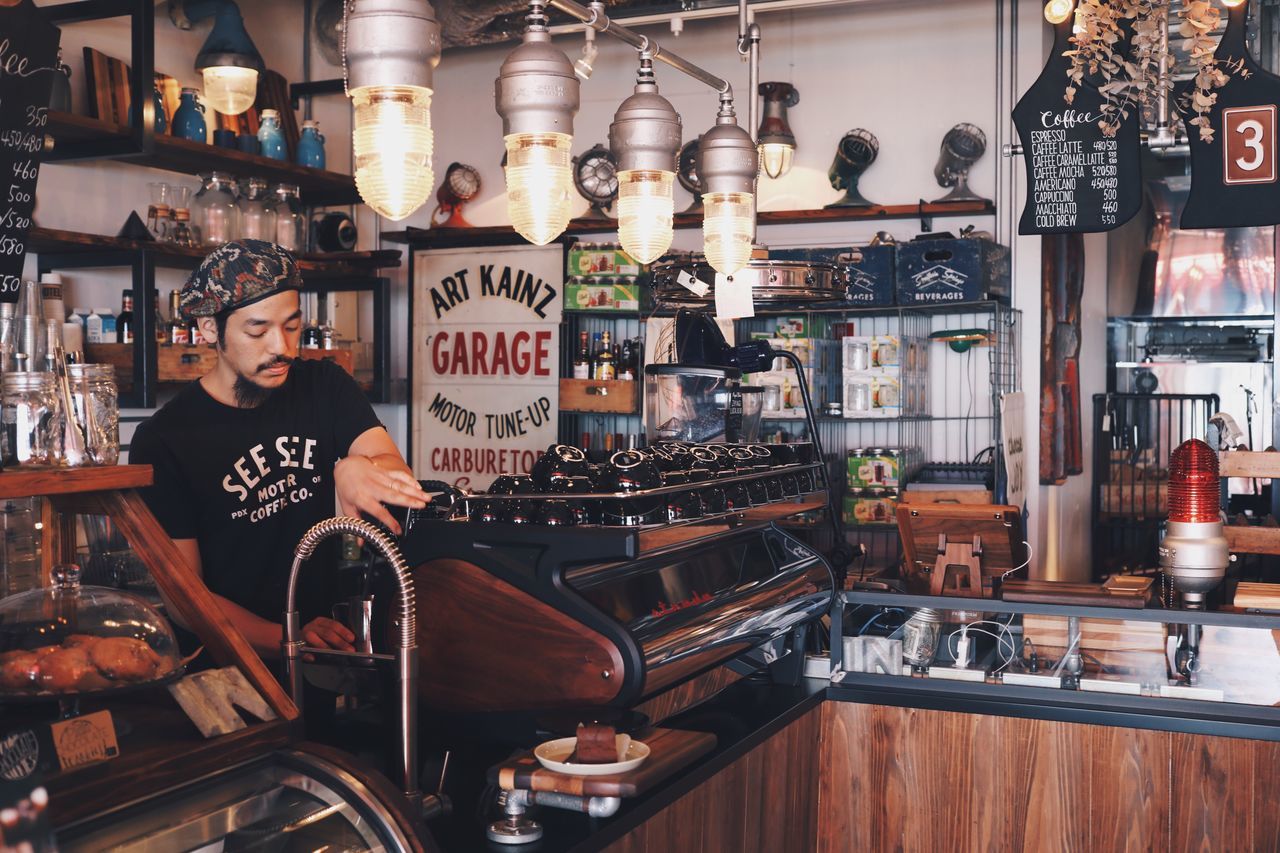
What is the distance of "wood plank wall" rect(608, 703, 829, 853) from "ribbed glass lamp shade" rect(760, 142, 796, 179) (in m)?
3.42

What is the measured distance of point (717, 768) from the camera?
95.0 inches

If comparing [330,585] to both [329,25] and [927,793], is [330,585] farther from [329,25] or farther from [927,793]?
[329,25]

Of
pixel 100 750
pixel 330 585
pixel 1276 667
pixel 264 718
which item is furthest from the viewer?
pixel 330 585

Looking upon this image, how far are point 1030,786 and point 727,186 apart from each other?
1.55 meters

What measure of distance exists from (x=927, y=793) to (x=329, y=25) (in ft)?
16.2

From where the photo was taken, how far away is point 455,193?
6617 millimetres

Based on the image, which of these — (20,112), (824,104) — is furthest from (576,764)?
(824,104)

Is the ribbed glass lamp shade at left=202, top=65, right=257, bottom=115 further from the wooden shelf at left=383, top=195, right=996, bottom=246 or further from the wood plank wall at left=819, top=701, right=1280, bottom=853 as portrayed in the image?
the wood plank wall at left=819, top=701, right=1280, bottom=853

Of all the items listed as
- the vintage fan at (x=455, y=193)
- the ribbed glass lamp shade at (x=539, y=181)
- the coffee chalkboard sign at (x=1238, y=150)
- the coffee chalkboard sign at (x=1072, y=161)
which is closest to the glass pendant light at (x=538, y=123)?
the ribbed glass lamp shade at (x=539, y=181)

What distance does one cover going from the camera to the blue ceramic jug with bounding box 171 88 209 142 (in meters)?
5.07

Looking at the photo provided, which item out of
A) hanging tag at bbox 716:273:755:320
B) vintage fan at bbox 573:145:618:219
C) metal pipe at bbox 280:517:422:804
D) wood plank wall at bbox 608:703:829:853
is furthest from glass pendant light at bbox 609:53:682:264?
vintage fan at bbox 573:145:618:219

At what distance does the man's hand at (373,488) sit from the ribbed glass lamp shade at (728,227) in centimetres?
89

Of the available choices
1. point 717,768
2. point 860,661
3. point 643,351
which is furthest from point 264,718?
point 643,351

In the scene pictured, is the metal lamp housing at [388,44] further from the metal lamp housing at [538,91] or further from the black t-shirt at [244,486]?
the black t-shirt at [244,486]
